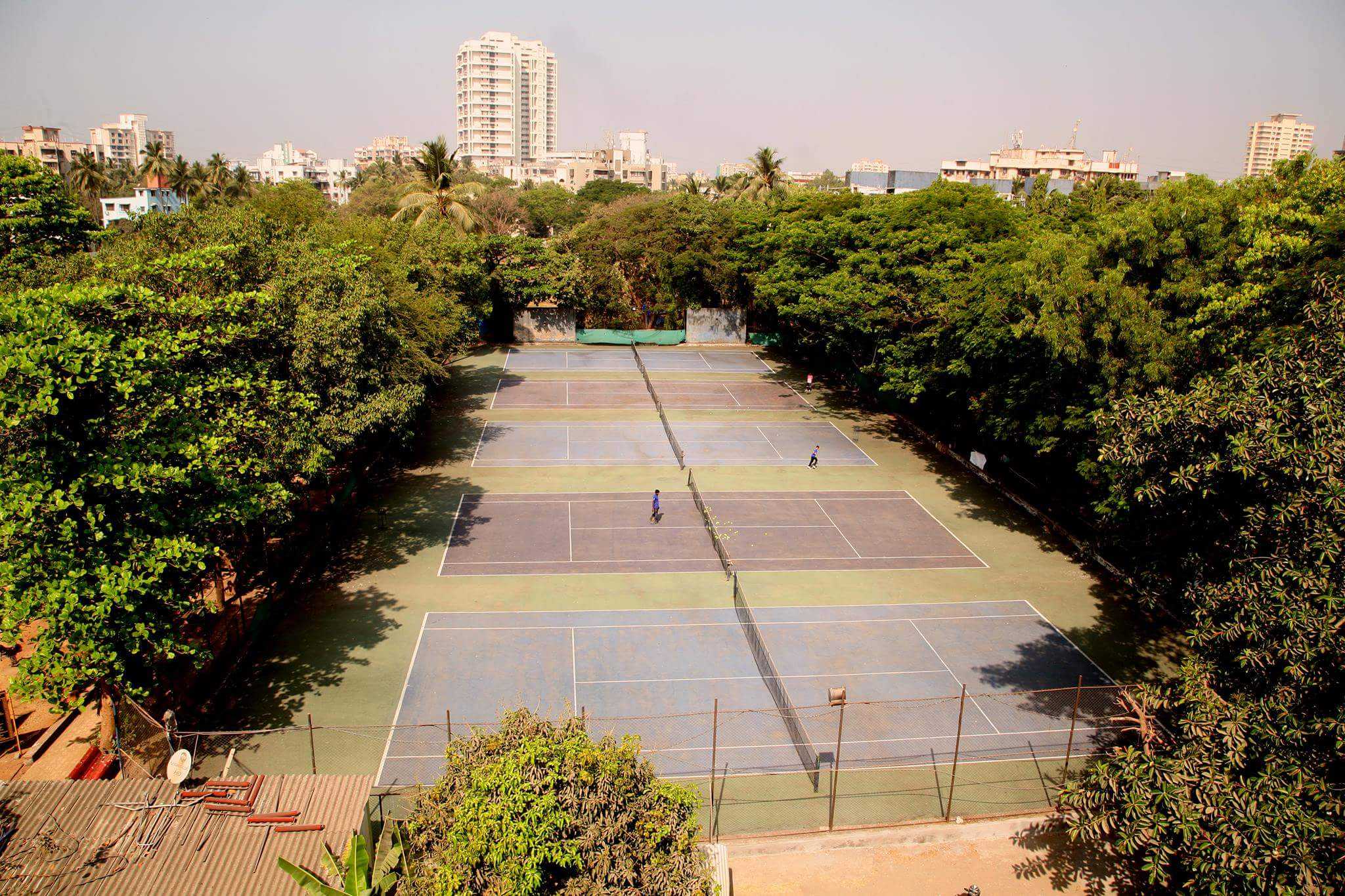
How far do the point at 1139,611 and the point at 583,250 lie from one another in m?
43.7

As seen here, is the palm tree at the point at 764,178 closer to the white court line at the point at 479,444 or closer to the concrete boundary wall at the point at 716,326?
the concrete boundary wall at the point at 716,326

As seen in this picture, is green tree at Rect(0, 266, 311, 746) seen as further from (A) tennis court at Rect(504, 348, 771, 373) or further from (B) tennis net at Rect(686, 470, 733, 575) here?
(A) tennis court at Rect(504, 348, 771, 373)

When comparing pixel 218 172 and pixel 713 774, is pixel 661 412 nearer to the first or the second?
pixel 713 774

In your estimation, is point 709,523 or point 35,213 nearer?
point 709,523

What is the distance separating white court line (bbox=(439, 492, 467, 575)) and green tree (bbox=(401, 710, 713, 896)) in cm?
1479

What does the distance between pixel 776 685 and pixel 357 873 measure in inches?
404

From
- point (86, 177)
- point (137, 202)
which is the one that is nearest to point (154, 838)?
point (86, 177)

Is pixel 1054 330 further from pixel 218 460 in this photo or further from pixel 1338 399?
pixel 218 460

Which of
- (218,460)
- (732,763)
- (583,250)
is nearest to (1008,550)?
(732,763)

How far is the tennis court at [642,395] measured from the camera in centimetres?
4200

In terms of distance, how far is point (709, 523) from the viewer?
26.8 meters

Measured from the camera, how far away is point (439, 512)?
2786 centimetres

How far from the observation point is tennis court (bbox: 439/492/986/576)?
2466cm

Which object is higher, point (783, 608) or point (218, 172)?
point (218, 172)
